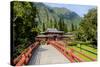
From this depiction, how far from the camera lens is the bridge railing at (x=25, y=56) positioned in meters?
2.29

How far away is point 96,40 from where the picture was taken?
8.99 ft

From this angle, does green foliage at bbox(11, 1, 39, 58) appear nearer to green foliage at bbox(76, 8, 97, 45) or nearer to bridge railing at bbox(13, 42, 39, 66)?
bridge railing at bbox(13, 42, 39, 66)

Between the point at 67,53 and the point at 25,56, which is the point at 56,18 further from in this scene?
the point at 25,56

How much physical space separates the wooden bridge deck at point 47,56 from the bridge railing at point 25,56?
0.06m

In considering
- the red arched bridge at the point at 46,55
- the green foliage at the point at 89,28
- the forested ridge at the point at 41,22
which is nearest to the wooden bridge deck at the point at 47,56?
the red arched bridge at the point at 46,55

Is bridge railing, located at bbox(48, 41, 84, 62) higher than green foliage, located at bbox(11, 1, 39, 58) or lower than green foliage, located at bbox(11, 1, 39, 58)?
lower

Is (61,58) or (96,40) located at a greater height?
(96,40)

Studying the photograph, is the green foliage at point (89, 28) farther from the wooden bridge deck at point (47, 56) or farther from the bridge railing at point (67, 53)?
the wooden bridge deck at point (47, 56)

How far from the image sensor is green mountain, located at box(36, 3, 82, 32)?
2453mm

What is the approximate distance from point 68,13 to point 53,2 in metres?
0.24

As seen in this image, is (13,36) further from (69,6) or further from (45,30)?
(69,6)

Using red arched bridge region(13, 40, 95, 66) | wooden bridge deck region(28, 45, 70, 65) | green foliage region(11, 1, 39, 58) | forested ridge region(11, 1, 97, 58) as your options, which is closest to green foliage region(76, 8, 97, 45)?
forested ridge region(11, 1, 97, 58)

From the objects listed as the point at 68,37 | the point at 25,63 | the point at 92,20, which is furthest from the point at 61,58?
the point at 92,20

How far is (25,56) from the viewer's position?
93.4 inches
